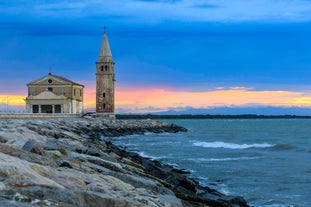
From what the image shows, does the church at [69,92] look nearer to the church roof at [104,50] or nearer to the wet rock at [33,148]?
the church roof at [104,50]

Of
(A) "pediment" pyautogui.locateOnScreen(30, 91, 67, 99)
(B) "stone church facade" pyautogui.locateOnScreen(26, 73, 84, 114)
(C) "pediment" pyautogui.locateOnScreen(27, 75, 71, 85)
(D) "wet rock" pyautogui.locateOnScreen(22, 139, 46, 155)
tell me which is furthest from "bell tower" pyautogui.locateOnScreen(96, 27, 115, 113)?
(D) "wet rock" pyautogui.locateOnScreen(22, 139, 46, 155)

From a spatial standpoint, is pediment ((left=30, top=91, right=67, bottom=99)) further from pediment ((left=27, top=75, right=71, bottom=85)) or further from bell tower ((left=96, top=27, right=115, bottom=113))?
bell tower ((left=96, top=27, right=115, bottom=113))

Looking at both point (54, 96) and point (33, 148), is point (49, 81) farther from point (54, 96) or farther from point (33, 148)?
point (33, 148)

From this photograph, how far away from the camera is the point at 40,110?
60.9 meters

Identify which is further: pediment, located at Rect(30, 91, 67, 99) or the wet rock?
pediment, located at Rect(30, 91, 67, 99)

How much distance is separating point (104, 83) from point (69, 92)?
5.58 m

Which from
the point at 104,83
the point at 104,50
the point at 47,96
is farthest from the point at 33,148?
the point at 104,50

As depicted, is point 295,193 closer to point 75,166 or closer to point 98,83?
point 75,166

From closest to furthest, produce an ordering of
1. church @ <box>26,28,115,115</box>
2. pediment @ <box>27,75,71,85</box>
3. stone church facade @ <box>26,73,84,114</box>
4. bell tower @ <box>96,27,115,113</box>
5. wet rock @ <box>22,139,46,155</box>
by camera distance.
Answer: wet rock @ <box>22,139,46,155</box> → stone church facade @ <box>26,73,84,114</box> → church @ <box>26,28,115,115</box> → pediment @ <box>27,75,71,85</box> → bell tower @ <box>96,27,115,113</box>

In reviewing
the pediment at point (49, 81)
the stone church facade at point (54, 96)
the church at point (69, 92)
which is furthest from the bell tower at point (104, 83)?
the pediment at point (49, 81)

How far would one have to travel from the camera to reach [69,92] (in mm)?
65812

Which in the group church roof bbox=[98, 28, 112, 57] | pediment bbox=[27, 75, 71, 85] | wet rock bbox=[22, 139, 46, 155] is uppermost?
church roof bbox=[98, 28, 112, 57]

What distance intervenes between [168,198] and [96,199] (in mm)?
2371

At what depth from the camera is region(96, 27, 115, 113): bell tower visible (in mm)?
68500
